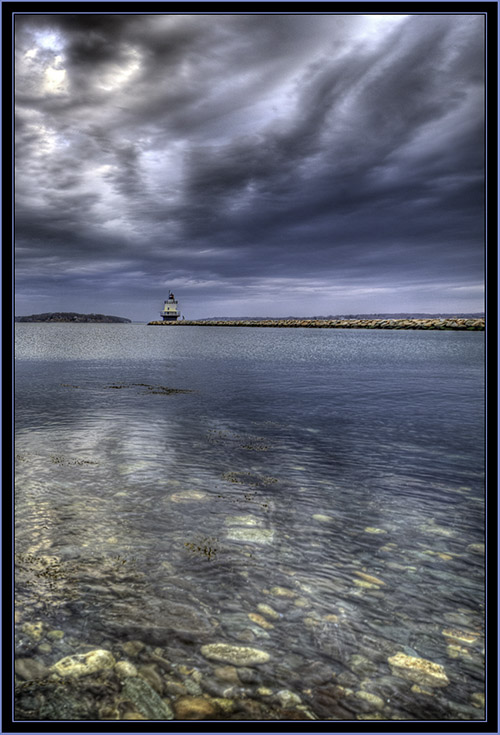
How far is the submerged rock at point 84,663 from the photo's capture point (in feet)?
12.7

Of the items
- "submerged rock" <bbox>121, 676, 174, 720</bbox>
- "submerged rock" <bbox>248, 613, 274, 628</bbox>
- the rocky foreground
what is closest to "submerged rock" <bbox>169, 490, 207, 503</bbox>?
"submerged rock" <bbox>248, 613, 274, 628</bbox>

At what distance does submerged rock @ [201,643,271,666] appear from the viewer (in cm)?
409

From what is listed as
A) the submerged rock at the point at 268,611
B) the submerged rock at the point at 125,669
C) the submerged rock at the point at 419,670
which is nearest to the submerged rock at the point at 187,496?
the submerged rock at the point at 268,611

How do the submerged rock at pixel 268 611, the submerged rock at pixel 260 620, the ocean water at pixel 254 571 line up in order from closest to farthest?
the ocean water at pixel 254 571
the submerged rock at pixel 260 620
the submerged rock at pixel 268 611

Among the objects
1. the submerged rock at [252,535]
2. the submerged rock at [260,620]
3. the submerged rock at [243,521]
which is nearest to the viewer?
the submerged rock at [260,620]

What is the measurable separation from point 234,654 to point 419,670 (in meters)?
1.86

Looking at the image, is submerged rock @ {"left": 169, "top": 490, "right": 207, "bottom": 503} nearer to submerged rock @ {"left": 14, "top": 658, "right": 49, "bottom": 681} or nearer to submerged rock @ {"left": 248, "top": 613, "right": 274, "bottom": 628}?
submerged rock @ {"left": 248, "top": 613, "right": 274, "bottom": 628}

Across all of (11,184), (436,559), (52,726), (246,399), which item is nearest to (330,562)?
(436,559)

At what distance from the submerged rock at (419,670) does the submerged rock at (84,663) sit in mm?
2826

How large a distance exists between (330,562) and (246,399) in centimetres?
1586

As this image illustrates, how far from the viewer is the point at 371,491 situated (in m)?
9.17

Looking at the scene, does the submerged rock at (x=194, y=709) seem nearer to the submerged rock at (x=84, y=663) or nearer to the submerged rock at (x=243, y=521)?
the submerged rock at (x=84, y=663)

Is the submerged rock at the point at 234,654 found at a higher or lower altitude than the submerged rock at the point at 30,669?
lower

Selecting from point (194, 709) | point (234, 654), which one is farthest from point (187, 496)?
point (194, 709)
